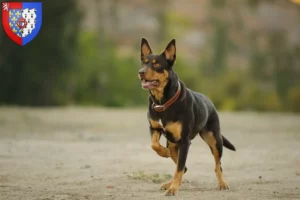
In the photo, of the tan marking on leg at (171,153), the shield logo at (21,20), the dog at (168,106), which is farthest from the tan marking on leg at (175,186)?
the shield logo at (21,20)

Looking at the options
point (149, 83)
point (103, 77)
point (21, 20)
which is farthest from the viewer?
point (103, 77)

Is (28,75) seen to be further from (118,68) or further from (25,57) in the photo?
(118,68)

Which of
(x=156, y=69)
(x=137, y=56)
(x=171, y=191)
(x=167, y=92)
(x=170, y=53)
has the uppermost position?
(x=170, y=53)

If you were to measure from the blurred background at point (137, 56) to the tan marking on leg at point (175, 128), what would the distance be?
26.4 m

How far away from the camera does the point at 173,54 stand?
31.4 feet

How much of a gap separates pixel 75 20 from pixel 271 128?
714 inches

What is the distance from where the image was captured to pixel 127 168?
12055 mm

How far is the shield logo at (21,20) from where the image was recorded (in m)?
12.4

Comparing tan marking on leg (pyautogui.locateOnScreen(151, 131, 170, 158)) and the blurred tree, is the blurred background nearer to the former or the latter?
the blurred tree

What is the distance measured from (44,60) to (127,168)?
1021 inches

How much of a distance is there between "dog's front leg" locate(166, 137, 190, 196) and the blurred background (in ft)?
86.8

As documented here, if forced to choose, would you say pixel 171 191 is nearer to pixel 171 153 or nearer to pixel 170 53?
pixel 171 153

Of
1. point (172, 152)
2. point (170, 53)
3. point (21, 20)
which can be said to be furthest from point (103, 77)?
point (170, 53)

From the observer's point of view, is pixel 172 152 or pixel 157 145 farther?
pixel 172 152
